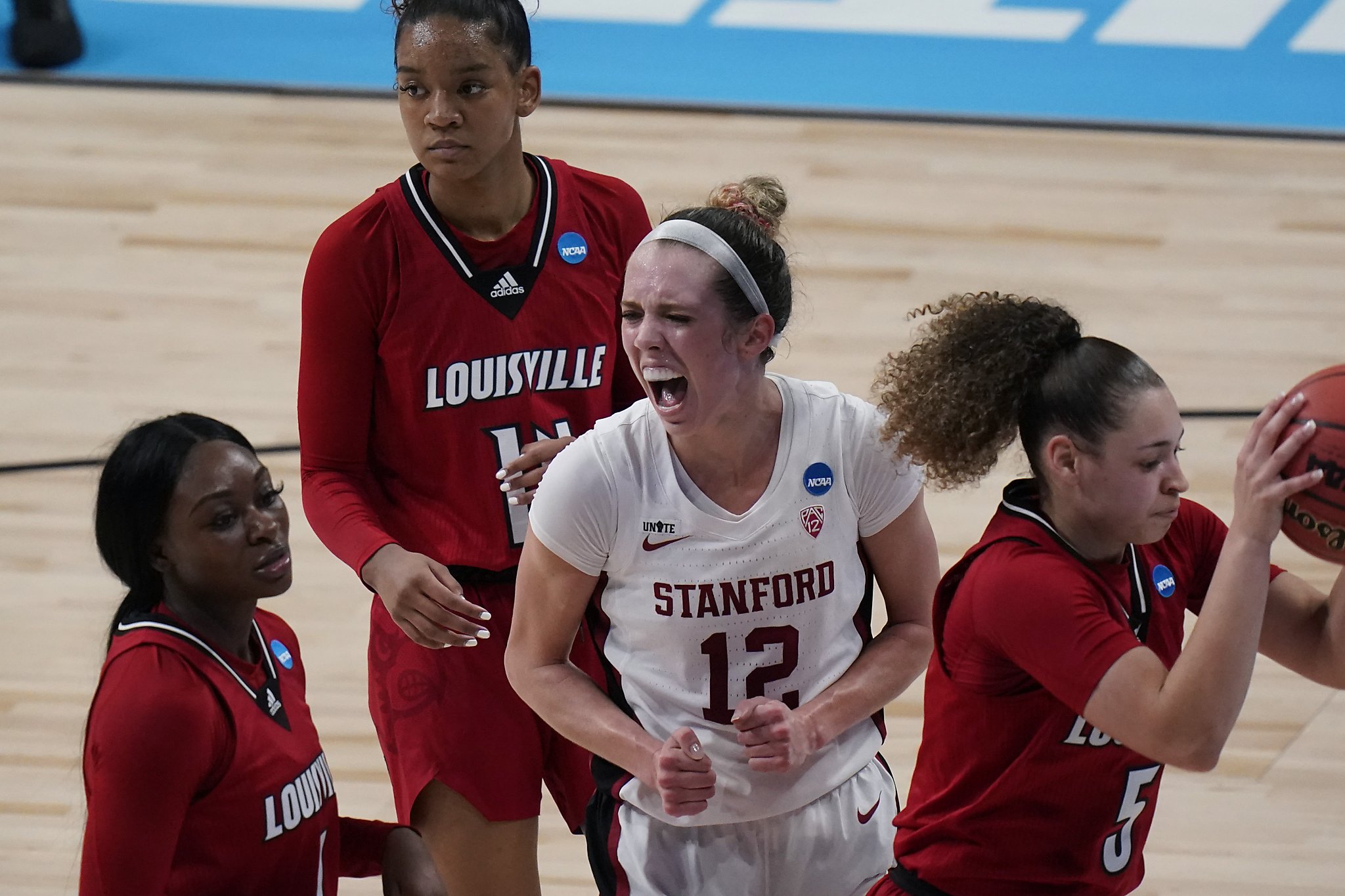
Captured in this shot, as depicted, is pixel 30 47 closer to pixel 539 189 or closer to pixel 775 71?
pixel 775 71

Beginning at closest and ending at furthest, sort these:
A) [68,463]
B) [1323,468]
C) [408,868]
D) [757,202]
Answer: [1323,468] < [757,202] < [408,868] < [68,463]

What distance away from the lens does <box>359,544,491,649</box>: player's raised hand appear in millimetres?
2684

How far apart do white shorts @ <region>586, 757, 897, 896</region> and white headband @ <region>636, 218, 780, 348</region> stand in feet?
2.27

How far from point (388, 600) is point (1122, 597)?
1105 millimetres

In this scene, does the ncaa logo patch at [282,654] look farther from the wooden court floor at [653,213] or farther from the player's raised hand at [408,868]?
the wooden court floor at [653,213]

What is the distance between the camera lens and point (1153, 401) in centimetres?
219

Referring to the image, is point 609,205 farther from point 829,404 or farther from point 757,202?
point 829,404

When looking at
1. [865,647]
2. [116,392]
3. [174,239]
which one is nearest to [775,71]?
[174,239]

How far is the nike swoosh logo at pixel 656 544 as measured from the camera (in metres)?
2.48

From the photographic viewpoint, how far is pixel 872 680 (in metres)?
2.55

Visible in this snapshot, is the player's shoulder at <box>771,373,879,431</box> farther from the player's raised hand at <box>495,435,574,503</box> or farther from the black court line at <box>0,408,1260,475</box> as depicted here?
the black court line at <box>0,408,1260,475</box>

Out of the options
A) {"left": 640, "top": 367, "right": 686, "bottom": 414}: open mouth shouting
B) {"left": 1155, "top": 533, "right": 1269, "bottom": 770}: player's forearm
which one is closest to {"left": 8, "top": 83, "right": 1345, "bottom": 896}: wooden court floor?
{"left": 640, "top": 367, "right": 686, "bottom": 414}: open mouth shouting

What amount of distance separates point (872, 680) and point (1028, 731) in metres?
0.32

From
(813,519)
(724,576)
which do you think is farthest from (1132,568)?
(724,576)
